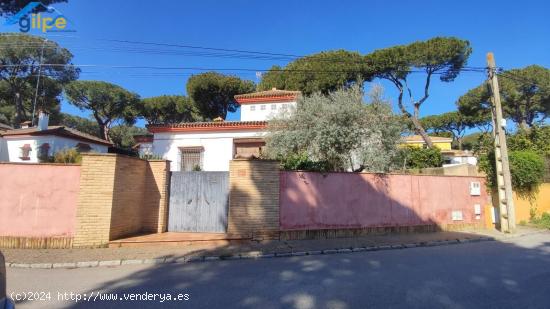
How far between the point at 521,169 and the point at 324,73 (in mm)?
15775

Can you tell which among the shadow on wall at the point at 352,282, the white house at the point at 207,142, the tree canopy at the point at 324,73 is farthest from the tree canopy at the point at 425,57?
the shadow on wall at the point at 352,282

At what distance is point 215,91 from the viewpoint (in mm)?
32031

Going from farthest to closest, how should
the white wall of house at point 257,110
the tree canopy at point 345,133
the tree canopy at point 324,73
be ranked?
the tree canopy at point 324,73, the white wall of house at point 257,110, the tree canopy at point 345,133

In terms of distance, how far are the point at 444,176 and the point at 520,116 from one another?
2454cm

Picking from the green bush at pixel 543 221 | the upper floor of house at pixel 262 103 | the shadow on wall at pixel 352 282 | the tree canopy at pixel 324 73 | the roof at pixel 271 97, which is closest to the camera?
the shadow on wall at pixel 352 282

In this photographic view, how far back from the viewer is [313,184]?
10.3m

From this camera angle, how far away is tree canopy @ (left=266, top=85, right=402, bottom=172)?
42.0 feet

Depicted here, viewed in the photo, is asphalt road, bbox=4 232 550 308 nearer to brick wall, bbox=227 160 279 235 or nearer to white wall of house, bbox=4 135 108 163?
brick wall, bbox=227 160 279 235

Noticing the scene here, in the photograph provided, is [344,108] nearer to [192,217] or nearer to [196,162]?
[192,217]

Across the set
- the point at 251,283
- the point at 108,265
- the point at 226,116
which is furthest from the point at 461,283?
the point at 226,116

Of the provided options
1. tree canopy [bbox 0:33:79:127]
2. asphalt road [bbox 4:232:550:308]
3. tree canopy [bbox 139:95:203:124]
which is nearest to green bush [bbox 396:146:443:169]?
asphalt road [bbox 4:232:550:308]

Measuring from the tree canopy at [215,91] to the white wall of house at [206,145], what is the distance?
41.2 feet

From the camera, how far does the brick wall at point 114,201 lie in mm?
8375

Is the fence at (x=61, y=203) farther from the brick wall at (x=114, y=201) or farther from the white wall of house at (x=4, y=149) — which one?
the white wall of house at (x=4, y=149)
